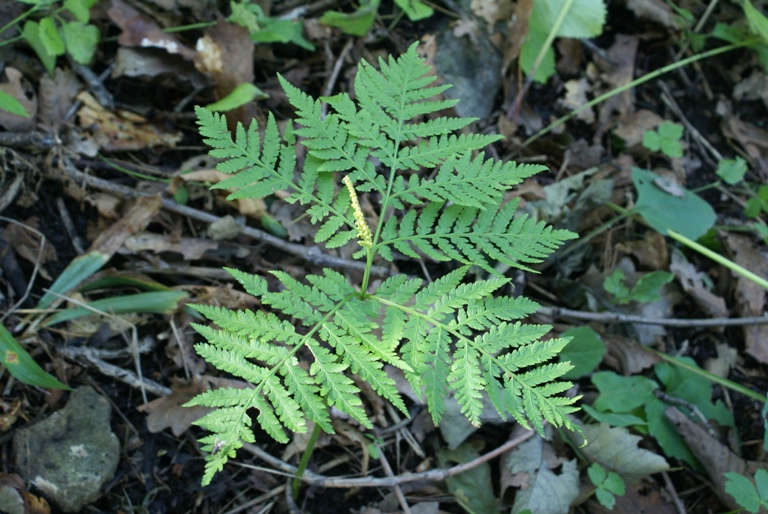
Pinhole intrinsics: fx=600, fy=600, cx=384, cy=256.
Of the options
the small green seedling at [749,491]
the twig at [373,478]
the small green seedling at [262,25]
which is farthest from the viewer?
the small green seedling at [262,25]

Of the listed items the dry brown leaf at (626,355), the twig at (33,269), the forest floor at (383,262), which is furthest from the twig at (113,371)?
the dry brown leaf at (626,355)

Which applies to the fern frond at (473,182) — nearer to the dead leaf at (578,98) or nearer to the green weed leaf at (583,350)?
the green weed leaf at (583,350)

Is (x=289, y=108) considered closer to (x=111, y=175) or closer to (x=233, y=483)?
(x=111, y=175)

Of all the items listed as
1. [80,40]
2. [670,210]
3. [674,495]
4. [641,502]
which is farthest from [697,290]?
[80,40]

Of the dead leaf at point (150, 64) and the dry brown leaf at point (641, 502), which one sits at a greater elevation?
the dead leaf at point (150, 64)

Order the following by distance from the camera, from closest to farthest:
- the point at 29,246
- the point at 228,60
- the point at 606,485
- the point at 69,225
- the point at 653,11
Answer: the point at 606,485, the point at 29,246, the point at 69,225, the point at 228,60, the point at 653,11

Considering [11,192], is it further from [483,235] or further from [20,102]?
[483,235]

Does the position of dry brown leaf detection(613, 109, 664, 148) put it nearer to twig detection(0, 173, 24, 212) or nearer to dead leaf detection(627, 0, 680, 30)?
dead leaf detection(627, 0, 680, 30)

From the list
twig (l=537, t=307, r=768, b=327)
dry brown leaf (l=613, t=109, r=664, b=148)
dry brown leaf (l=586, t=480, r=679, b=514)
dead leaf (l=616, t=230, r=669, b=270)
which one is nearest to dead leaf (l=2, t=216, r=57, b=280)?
twig (l=537, t=307, r=768, b=327)
